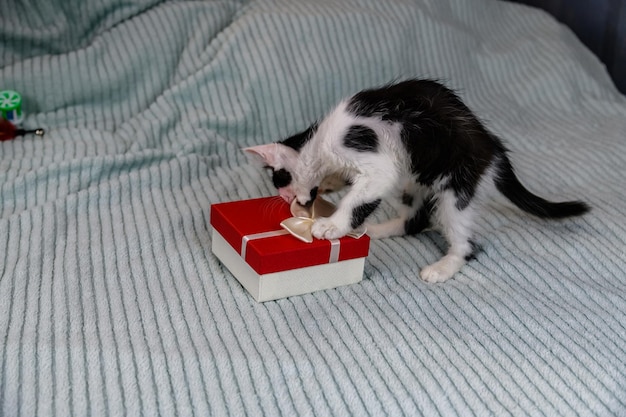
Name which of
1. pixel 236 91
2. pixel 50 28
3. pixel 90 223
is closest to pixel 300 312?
pixel 90 223

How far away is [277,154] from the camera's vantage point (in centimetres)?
146

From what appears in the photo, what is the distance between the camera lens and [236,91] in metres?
2.11

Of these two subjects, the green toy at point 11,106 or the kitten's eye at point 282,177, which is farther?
the green toy at point 11,106

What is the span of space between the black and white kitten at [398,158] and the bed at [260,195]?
127mm

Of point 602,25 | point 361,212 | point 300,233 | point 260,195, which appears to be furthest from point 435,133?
point 602,25

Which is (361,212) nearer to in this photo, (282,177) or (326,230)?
(326,230)

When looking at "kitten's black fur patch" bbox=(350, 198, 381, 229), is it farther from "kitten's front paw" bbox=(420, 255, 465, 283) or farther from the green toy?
the green toy

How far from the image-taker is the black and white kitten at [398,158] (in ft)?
4.58

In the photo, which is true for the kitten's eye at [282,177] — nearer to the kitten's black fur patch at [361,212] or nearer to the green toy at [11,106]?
the kitten's black fur patch at [361,212]

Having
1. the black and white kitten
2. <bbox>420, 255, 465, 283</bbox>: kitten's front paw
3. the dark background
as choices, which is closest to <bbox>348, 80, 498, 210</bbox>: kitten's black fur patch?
the black and white kitten

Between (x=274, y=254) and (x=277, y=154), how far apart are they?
25cm

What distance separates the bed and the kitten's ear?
0.22 meters

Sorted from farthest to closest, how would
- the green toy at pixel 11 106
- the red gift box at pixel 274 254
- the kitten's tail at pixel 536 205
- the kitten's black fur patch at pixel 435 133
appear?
1. the green toy at pixel 11 106
2. the kitten's tail at pixel 536 205
3. the kitten's black fur patch at pixel 435 133
4. the red gift box at pixel 274 254

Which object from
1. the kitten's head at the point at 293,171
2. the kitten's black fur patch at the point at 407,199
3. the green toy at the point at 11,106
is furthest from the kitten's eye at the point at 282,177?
the green toy at the point at 11,106
